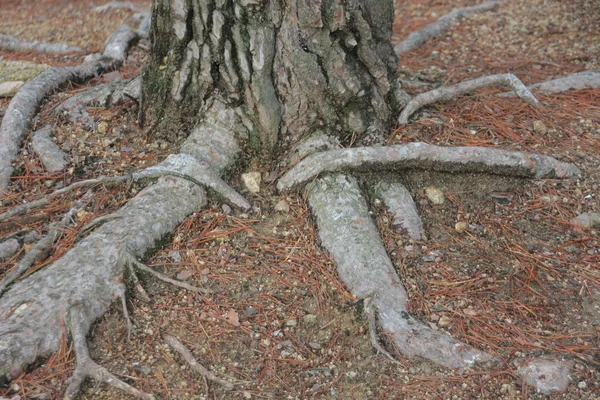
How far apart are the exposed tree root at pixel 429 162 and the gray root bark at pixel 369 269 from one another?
0.29 feet

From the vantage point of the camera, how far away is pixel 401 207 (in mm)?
2990

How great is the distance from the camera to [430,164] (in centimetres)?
309

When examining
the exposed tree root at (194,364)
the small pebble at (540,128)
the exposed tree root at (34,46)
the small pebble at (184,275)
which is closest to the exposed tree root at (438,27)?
the small pebble at (540,128)

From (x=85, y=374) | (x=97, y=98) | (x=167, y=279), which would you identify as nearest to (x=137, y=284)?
(x=167, y=279)

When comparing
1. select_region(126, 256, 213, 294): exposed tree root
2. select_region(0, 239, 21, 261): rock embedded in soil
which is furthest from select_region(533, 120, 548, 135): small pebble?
select_region(0, 239, 21, 261): rock embedded in soil

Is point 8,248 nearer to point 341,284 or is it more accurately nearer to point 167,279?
point 167,279

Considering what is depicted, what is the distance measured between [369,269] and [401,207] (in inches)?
19.5

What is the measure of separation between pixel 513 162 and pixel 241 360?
1.88 m

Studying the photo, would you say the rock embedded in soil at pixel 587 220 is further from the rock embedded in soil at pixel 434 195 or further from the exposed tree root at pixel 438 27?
the exposed tree root at pixel 438 27

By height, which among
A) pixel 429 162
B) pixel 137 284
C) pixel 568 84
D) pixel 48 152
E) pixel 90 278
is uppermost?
pixel 48 152

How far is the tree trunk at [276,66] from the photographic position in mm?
2854

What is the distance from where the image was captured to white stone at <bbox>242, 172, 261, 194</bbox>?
3.07 metres

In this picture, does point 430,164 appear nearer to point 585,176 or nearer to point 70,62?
point 585,176

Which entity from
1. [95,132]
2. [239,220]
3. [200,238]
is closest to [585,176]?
[239,220]
